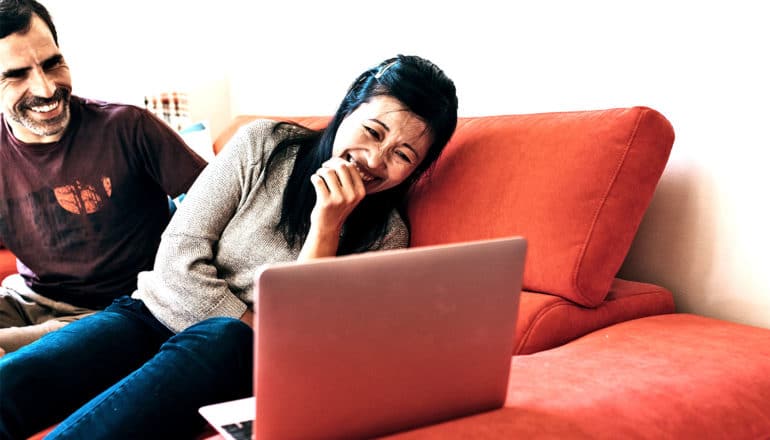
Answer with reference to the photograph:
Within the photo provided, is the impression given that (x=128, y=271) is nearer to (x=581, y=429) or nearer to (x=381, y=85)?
(x=381, y=85)

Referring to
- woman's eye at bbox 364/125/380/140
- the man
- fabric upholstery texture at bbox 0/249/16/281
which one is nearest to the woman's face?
woman's eye at bbox 364/125/380/140

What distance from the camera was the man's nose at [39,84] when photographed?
4.62 ft

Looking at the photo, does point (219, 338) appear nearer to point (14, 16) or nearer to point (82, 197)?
point (82, 197)

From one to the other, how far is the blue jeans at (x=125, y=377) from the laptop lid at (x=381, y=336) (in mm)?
337

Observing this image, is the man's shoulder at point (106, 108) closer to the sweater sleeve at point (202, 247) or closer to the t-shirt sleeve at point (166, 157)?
the t-shirt sleeve at point (166, 157)

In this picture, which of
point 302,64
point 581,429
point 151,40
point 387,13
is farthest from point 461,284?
point 151,40

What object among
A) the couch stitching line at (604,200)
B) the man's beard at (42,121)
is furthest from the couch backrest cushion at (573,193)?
the man's beard at (42,121)

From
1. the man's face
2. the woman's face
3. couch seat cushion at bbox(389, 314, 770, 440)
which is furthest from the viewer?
the man's face

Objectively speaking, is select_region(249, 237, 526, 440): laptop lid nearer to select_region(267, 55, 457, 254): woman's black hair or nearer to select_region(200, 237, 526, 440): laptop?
select_region(200, 237, 526, 440): laptop

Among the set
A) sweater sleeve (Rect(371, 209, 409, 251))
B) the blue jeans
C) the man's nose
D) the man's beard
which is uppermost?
the man's nose

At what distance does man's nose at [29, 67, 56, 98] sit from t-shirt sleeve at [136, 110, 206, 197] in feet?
0.62

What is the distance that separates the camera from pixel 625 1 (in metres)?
1.30

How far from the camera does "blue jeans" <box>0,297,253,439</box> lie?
88 cm

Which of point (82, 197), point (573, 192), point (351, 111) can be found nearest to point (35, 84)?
point (82, 197)
